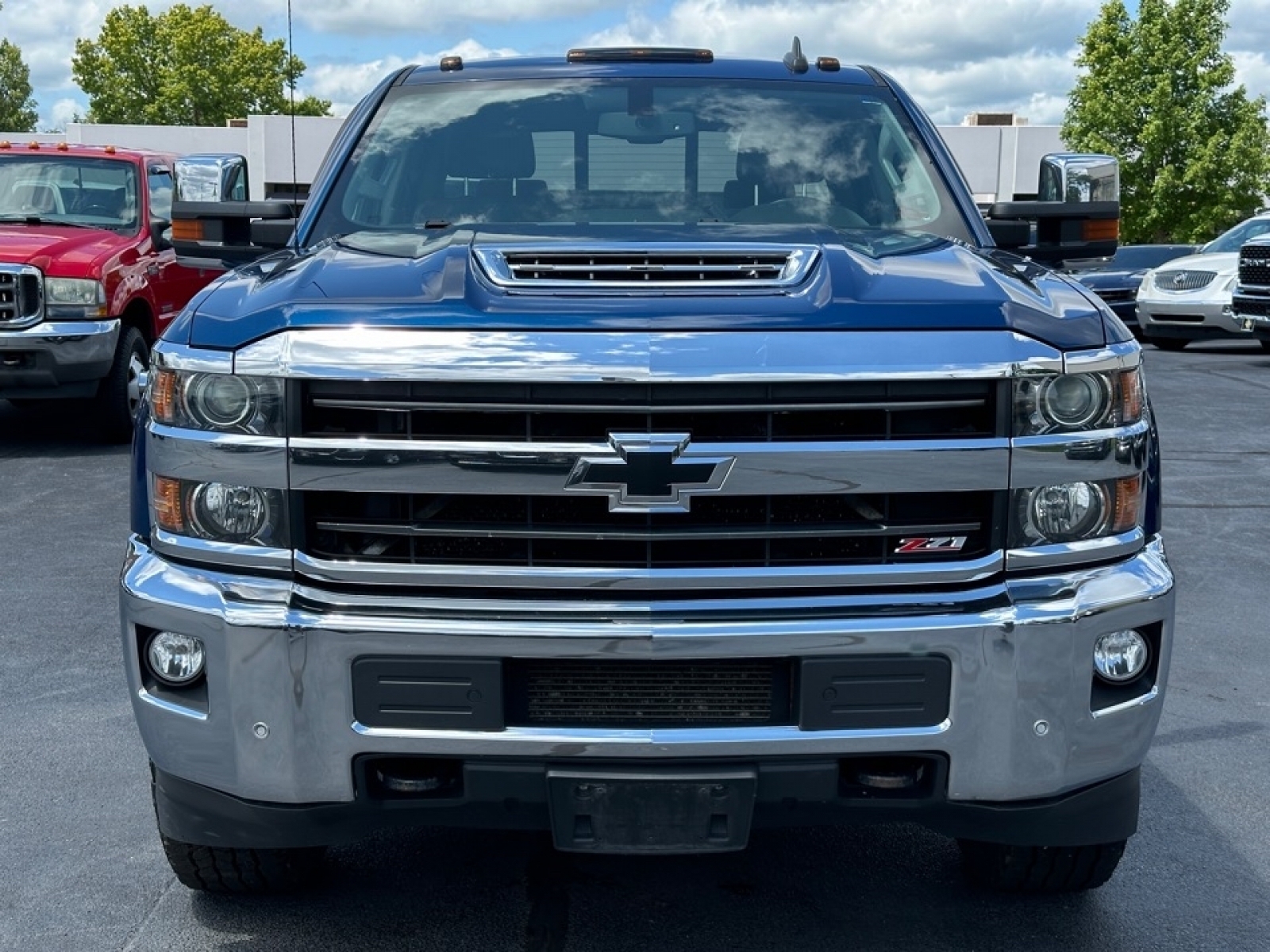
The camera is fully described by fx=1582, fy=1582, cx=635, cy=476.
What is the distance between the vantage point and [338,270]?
3.18 meters

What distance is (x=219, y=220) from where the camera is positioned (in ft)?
13.5

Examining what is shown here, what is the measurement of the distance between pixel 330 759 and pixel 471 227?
1.50m

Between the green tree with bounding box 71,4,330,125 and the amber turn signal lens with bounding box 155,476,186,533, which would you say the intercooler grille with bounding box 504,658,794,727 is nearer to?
the amber turn signal lens with bounding box 155,476,186,533

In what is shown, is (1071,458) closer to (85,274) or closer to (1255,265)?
(85,274)

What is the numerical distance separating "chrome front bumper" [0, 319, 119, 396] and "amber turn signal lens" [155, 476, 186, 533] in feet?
24.4

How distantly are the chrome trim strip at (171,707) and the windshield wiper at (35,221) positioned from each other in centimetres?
846

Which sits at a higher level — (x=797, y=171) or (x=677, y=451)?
(x=797, y=171)

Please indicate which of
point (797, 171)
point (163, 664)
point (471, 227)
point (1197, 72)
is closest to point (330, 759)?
point (163, 664)

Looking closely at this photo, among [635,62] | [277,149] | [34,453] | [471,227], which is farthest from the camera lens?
[277,149]

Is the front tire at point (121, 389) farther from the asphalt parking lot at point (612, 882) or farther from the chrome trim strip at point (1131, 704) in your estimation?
the chrome trim strip at point (1131, 704)

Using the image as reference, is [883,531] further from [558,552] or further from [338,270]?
[338,270]

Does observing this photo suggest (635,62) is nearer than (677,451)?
No

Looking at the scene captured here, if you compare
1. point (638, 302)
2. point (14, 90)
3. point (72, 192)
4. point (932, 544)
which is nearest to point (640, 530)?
point (638, 302)

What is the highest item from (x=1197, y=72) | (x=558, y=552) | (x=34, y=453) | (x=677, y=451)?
(x=1197, y=72)
